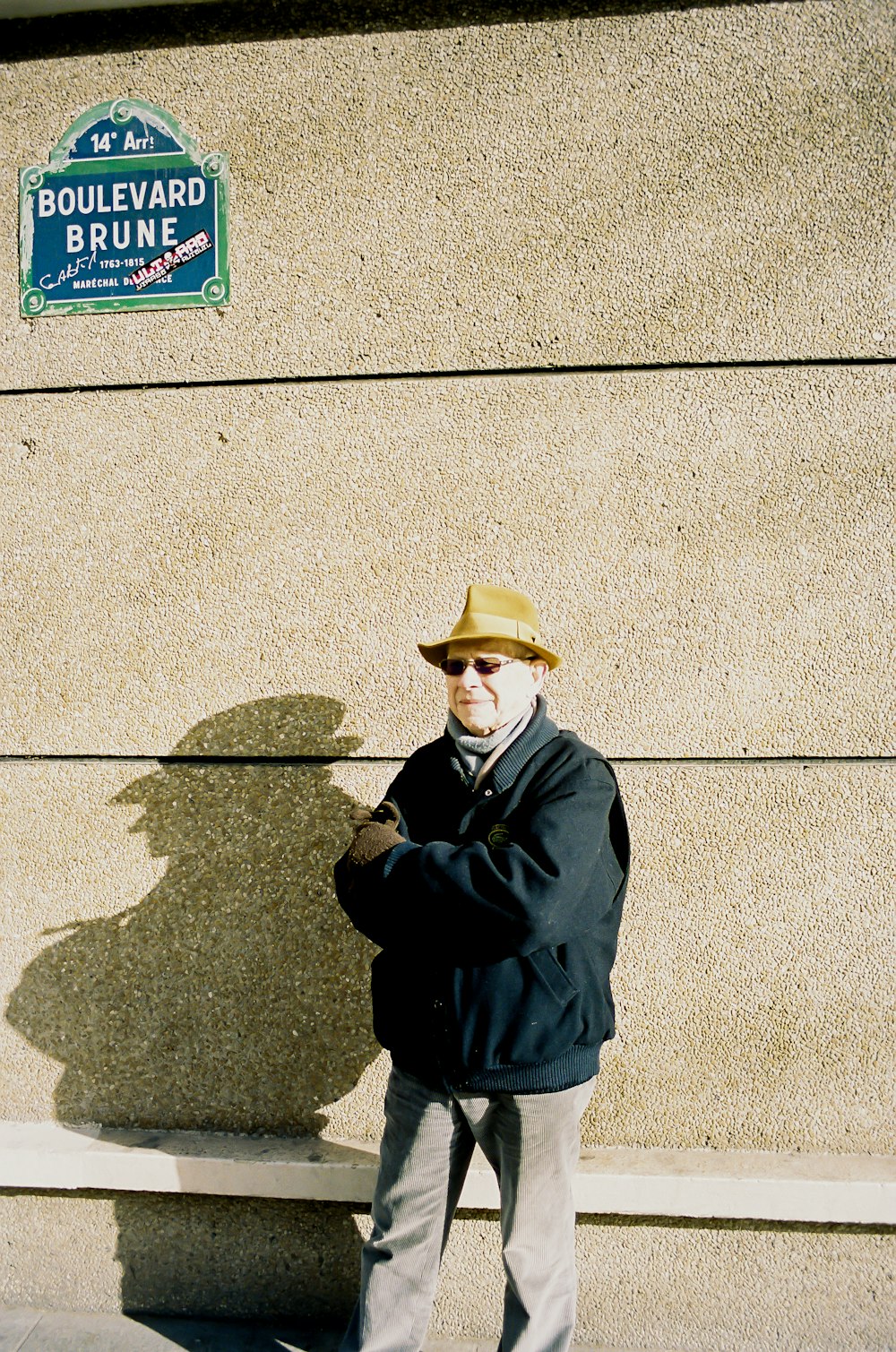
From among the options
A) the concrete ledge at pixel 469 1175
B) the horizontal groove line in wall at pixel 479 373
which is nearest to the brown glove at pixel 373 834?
the concrete ledge at pixel 469 1175

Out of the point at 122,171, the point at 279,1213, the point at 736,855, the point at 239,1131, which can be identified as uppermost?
the point at 122,171

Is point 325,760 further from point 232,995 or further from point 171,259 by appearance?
point 171,259

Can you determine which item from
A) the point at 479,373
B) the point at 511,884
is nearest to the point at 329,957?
the point at 511,884

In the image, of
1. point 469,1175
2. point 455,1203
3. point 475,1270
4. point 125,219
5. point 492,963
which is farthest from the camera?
point 125,219

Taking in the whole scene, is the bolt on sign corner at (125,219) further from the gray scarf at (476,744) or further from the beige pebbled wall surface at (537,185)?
the gray scarf at (476,744)

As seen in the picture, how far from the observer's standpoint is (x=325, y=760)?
101 inches

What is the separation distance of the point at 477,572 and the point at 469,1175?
160 centimetres

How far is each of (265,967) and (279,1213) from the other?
2.20ft

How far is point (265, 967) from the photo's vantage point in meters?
2.56

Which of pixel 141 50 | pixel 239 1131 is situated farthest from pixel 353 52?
pixel 239 1131

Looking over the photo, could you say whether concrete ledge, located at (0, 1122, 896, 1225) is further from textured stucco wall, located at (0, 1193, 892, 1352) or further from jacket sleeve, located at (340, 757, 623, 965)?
jacket sleeve, located at (340, 757, 623, 965)

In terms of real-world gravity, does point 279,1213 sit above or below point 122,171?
below

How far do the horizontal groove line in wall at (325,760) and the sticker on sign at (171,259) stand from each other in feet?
4.41

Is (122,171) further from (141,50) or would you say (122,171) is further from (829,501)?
(829,501)
